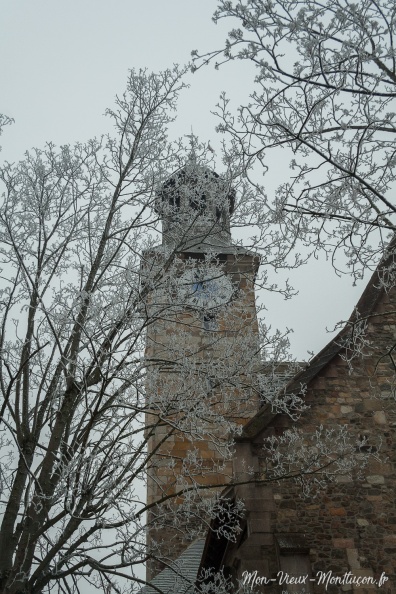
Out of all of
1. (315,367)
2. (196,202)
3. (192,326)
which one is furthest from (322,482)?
(196,202)

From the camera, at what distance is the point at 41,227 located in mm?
7449

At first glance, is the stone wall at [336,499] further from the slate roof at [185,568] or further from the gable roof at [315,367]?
the slate roof at [185,568]

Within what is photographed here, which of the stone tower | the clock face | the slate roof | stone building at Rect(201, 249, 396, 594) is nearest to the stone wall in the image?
stone building at Rect(201, 249, 396, 594)

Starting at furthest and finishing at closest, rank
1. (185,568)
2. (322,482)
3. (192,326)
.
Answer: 1. (185,568)
2. (192,326)
3. (322,482)

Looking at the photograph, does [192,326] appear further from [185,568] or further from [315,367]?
[185,568]

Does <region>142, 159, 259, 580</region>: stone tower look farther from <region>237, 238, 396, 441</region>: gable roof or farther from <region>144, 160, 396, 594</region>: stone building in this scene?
<region>237, 238, 396, 441</region>: gable roof

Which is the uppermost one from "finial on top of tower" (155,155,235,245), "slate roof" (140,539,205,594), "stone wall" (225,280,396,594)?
"finial on top of tower" (155,155,235,245)

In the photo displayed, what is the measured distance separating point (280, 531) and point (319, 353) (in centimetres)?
254

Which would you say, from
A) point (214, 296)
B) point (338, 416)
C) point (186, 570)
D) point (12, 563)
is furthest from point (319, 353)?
point (12, 563)

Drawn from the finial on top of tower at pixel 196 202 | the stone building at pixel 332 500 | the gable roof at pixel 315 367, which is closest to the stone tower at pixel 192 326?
the finial on top of tower at pixel 196 202

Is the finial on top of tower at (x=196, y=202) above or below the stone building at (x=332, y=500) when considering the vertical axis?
above

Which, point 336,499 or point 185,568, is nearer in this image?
point 336,499

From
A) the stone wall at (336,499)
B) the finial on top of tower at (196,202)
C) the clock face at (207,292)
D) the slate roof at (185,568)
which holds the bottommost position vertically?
the slate roof at (185,568)

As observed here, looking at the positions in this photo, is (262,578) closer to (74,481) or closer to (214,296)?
(74,481)
